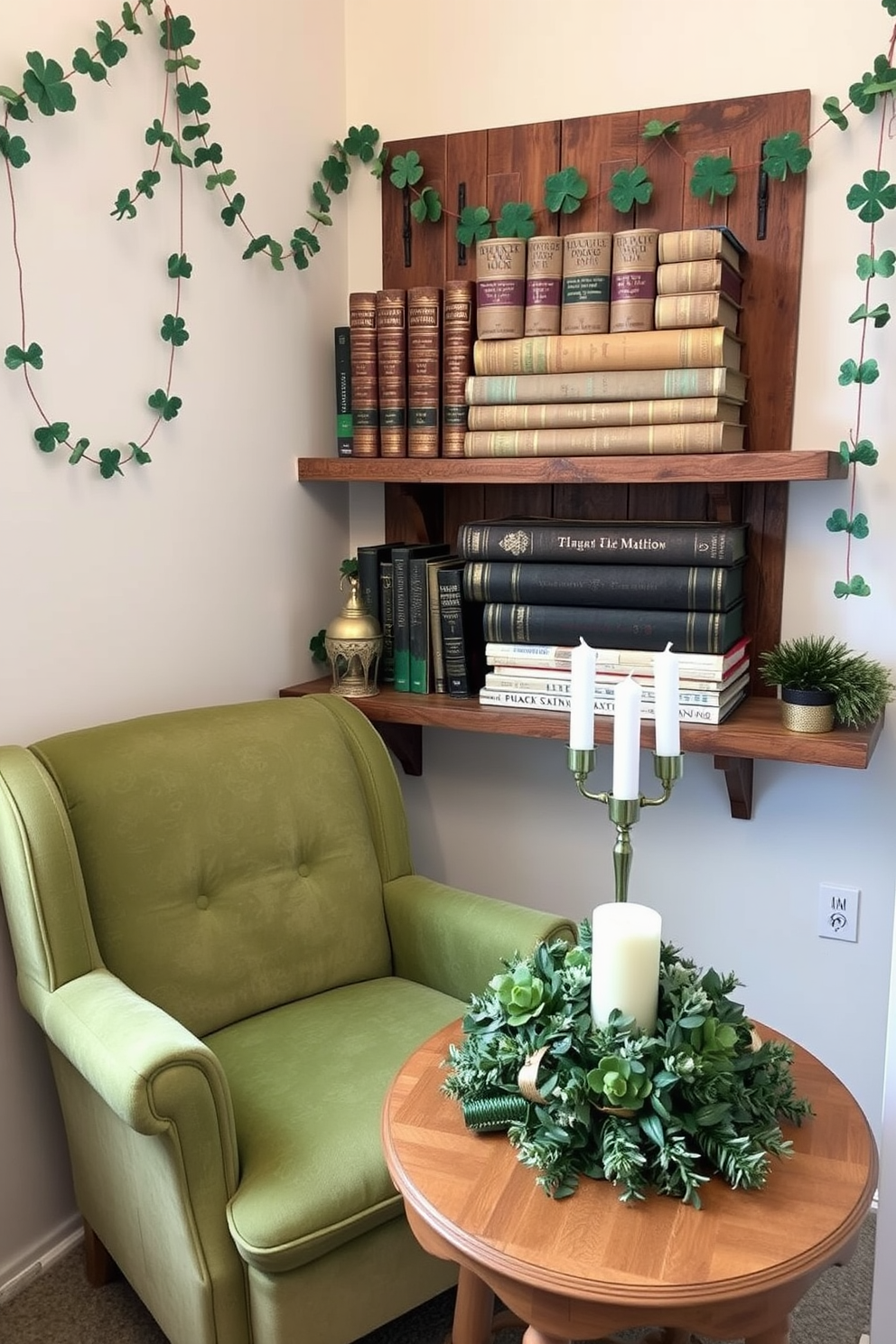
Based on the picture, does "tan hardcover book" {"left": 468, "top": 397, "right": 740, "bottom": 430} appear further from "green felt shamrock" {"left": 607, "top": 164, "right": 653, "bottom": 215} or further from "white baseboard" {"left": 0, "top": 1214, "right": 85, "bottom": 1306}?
"white baseboard" {"left": 0, "top": 1214, "right": 85, "bottom": 1306}

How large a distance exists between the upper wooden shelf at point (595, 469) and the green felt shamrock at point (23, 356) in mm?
642

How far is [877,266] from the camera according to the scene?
5.58ft

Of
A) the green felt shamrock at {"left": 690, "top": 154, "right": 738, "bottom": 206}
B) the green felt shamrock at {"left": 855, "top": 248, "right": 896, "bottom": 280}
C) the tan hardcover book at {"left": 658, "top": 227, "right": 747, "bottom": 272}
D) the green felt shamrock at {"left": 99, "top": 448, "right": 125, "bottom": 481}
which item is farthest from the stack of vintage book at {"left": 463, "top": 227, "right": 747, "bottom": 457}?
the green felt shamrock at {"left": 99, "top": 448, "right": 125, "bottom": 481}

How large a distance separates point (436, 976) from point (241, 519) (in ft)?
3.01

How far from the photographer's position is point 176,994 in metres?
1.63

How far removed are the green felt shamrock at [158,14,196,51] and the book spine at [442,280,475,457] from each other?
1.92ft

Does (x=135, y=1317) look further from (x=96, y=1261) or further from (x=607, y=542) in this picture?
(x=607, y=542)

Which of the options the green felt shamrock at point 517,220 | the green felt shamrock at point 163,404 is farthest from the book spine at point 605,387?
the green felt shamrock at point 163,404

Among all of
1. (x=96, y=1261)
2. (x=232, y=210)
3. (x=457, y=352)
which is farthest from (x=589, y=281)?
(x=96, y=1261)

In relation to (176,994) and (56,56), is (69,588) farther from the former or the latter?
(56,56)

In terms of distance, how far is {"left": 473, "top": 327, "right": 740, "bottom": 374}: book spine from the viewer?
1772mm

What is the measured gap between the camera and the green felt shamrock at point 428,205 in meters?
2.14

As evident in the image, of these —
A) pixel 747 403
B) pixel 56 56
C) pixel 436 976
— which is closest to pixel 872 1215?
pixel 436 976

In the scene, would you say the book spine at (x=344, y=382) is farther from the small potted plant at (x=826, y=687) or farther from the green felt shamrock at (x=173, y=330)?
the small potted plant at (x=826, y=687)
